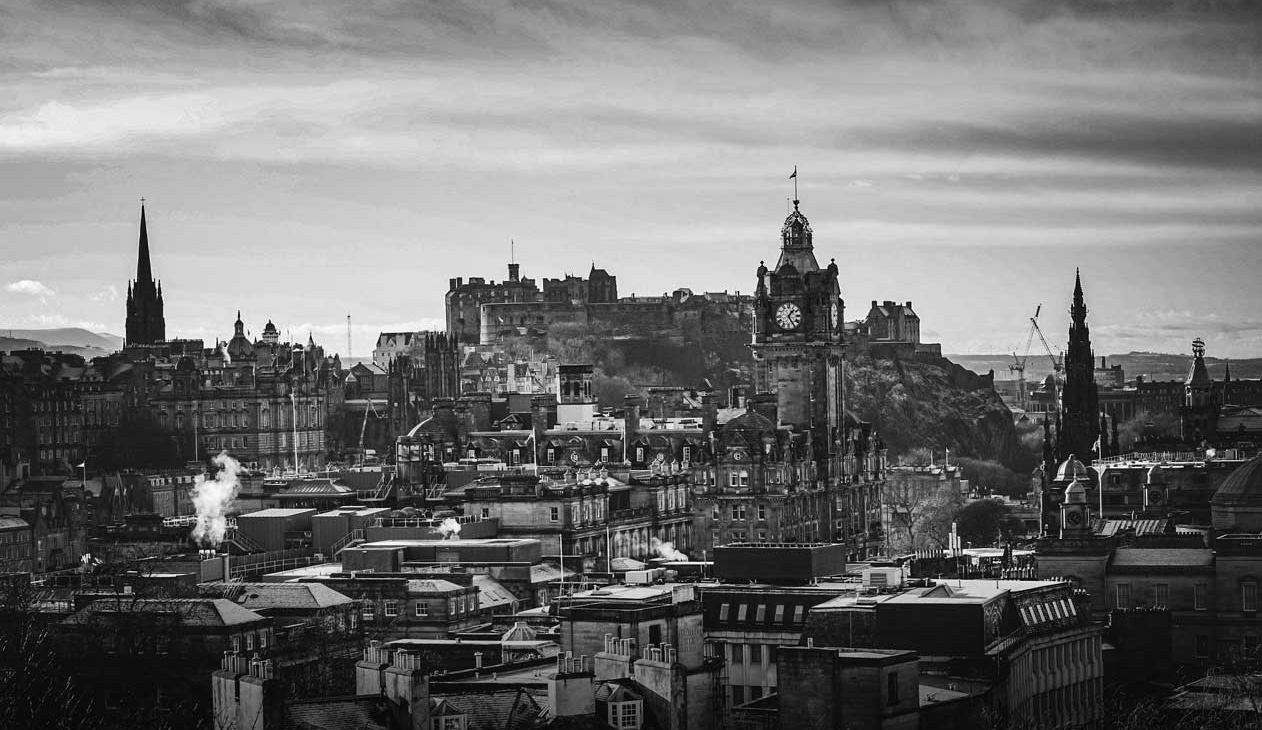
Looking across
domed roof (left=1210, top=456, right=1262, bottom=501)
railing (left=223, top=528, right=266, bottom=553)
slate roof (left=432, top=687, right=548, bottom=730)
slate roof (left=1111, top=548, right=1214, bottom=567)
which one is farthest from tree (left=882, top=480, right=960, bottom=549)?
slate roof (left=432, top=687, right=548, bottom=730)

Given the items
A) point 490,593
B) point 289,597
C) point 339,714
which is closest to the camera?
point 339,714

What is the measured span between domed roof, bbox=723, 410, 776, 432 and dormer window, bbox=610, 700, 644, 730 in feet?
226

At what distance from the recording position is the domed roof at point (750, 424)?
416ft

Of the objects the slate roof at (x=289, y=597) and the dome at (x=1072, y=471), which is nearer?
the slate roof at (x=289, y=597)

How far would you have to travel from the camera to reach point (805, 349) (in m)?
133

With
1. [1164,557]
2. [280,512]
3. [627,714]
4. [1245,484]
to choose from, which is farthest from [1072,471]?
[627,714]

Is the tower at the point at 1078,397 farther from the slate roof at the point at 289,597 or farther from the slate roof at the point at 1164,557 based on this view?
the slate roof at the point at 289,597

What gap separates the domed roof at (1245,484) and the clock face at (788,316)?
35311 millimetres

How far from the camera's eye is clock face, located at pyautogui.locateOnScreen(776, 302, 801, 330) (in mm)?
Result: 133550

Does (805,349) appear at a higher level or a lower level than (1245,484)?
higher

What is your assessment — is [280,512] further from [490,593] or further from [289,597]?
[289,597]

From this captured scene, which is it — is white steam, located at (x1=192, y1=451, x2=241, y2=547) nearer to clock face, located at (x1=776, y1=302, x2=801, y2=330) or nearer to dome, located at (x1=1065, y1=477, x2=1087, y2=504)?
clock face, located at (x1=776, y1=302, x2=801, y2=330)

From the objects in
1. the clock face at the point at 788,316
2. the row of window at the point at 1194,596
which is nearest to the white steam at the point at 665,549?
the clock face at the point at 788,316

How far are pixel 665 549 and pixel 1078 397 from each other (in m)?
37.1
